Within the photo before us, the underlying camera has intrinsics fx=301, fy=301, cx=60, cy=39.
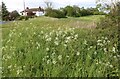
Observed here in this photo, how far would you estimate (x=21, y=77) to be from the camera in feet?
20.6

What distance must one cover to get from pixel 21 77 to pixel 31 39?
2.14 metres

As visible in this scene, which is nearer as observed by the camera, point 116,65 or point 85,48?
point 116,65

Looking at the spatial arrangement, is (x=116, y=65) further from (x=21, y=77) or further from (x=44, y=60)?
(x=21, y=77)

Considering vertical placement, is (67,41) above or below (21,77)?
above

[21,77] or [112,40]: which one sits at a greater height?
[112,40]

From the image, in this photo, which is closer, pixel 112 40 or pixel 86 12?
pixel 112 40

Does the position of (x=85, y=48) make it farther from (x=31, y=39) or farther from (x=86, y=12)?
(x=86, y=12)

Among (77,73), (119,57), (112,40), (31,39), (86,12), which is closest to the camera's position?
(77,73)

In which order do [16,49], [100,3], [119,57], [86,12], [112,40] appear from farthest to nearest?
[86,12], [100,3], [16,49], [112,40], [119,57]

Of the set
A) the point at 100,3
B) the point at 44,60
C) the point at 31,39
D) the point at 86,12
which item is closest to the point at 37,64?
the point at 44,60

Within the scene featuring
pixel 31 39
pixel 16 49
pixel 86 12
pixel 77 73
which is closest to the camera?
pixel 77 73

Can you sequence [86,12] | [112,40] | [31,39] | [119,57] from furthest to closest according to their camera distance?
[86,12] < [31,39] < [112,40] < [119,57]

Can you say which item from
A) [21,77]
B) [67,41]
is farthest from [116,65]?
[21,77]

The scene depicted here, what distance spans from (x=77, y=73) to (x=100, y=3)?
1133 centimetres
